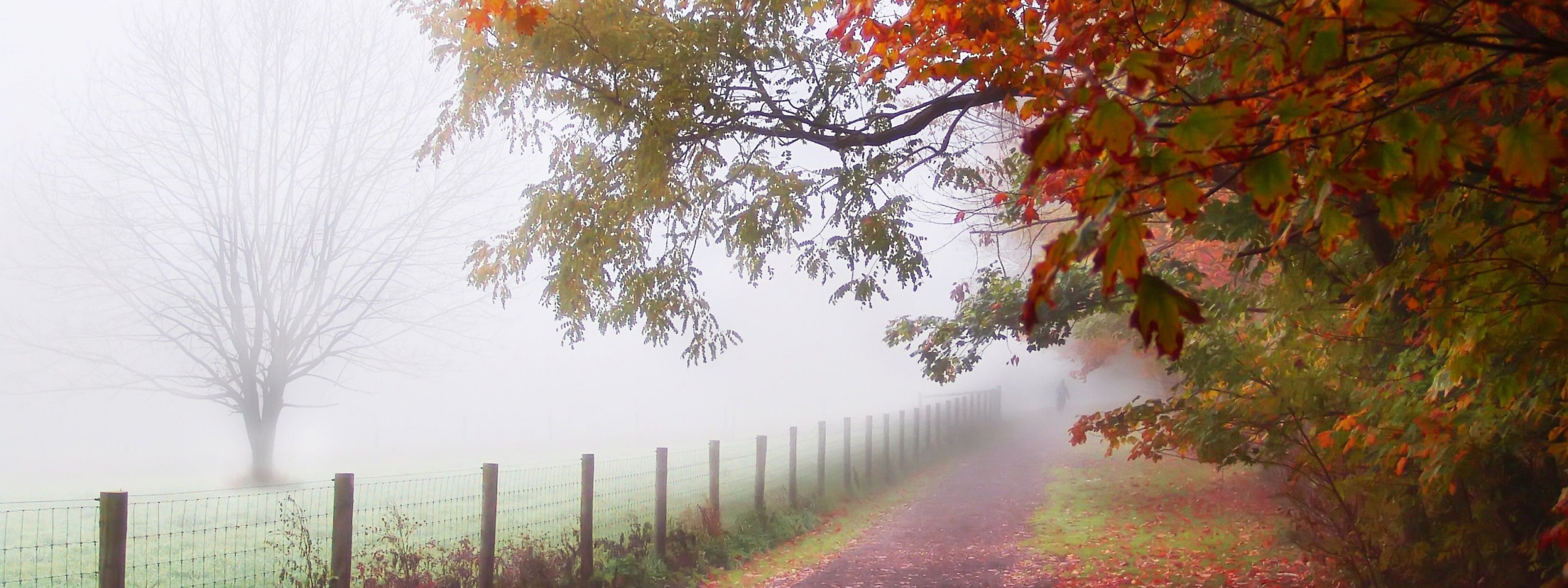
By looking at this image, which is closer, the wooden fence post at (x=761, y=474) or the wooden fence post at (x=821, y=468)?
the wooden fence post at (x=761, y=474)

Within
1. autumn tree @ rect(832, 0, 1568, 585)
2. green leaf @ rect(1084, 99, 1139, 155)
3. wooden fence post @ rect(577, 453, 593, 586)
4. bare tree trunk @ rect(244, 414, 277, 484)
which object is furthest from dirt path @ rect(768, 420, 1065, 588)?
bare tree trunk @ rect(244, 414, 277, 484)

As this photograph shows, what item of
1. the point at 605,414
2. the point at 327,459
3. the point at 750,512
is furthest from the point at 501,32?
the point at 605,414

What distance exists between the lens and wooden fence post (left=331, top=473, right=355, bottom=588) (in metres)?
6.35

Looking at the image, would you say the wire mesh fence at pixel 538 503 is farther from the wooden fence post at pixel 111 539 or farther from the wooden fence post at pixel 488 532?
the wooden fence post at pixel 111 539

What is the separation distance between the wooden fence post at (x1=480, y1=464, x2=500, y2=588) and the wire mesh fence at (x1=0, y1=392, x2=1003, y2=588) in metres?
0.09

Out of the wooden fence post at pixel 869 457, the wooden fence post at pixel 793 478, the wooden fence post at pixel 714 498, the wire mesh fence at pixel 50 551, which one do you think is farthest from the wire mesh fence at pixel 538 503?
the wooden fence post at pixel 869 457

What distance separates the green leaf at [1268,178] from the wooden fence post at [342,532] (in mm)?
5975

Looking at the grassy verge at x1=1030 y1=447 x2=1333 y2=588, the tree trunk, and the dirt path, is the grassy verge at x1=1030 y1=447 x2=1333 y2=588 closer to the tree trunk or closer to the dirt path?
the dirt path

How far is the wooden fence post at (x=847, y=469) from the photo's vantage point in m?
15.4

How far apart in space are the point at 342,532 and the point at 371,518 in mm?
8116

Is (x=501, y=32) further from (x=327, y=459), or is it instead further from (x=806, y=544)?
(x=327, y=459)

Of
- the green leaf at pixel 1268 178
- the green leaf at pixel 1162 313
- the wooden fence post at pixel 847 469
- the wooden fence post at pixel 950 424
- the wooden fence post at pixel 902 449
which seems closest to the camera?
the green leaf at pixel 1162 313

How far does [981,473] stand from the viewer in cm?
1977

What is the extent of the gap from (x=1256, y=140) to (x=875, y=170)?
5.15 meters
